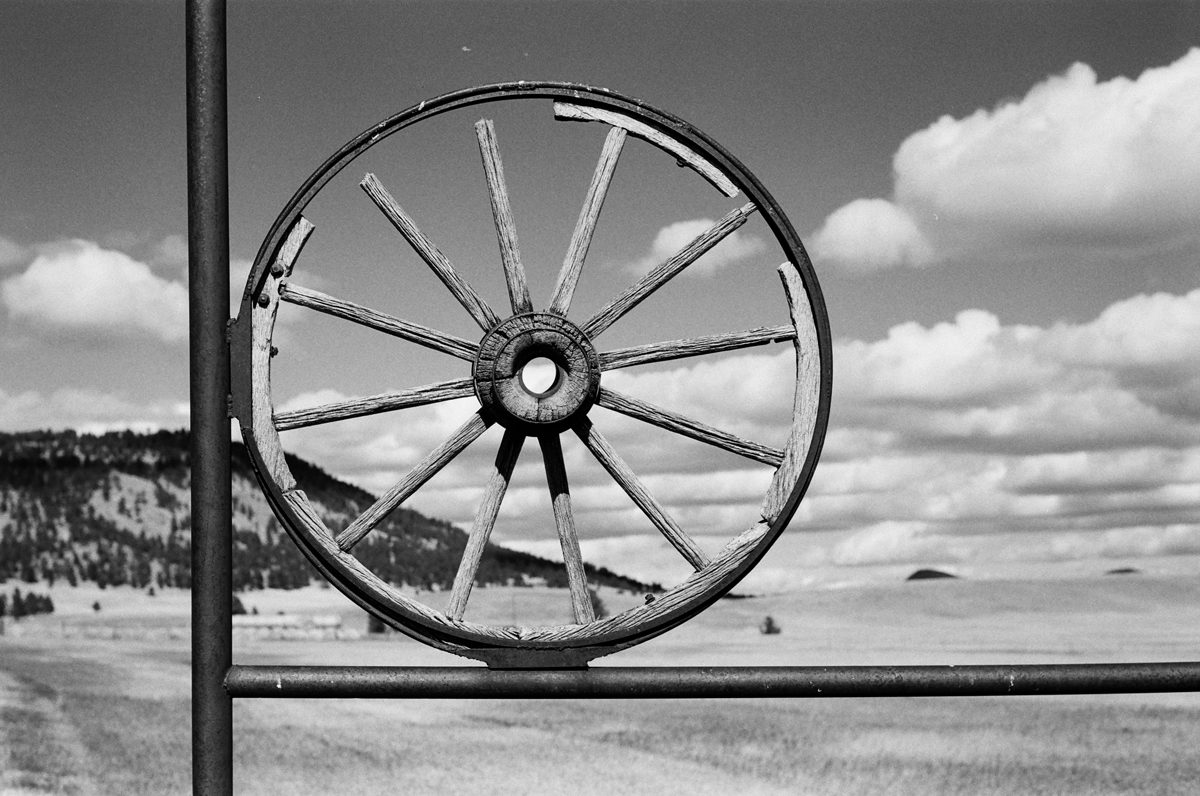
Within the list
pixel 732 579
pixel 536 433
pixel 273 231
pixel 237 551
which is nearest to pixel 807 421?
pixel 732 579

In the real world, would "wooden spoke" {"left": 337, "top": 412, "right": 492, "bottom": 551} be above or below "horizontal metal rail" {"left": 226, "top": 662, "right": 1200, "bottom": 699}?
above

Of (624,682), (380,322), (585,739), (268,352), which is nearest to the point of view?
(624,682)

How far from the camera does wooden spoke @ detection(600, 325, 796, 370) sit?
3.85 m

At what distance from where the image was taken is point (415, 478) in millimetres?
3814

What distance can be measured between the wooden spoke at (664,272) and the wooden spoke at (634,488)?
314mm

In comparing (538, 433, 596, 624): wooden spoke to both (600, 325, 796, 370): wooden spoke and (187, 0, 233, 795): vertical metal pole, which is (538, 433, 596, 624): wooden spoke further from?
(187, 0, 233, 795): vertical metal pole

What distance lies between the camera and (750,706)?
15789 mm

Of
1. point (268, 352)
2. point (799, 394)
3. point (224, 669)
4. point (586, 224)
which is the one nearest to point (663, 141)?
point (586, 224)

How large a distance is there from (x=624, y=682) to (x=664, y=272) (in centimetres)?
128

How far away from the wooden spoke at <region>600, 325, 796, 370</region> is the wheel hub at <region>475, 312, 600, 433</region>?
0.10 m

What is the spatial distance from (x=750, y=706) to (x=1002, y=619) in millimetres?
18211

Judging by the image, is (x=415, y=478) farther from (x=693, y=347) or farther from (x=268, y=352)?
(x=693, y=347)

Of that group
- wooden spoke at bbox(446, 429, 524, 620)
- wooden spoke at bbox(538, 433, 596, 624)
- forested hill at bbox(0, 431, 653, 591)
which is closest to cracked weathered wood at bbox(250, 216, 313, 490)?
wooden spoke at bbox(446, 429, 524, 620)

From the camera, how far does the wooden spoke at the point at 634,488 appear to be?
387cm
